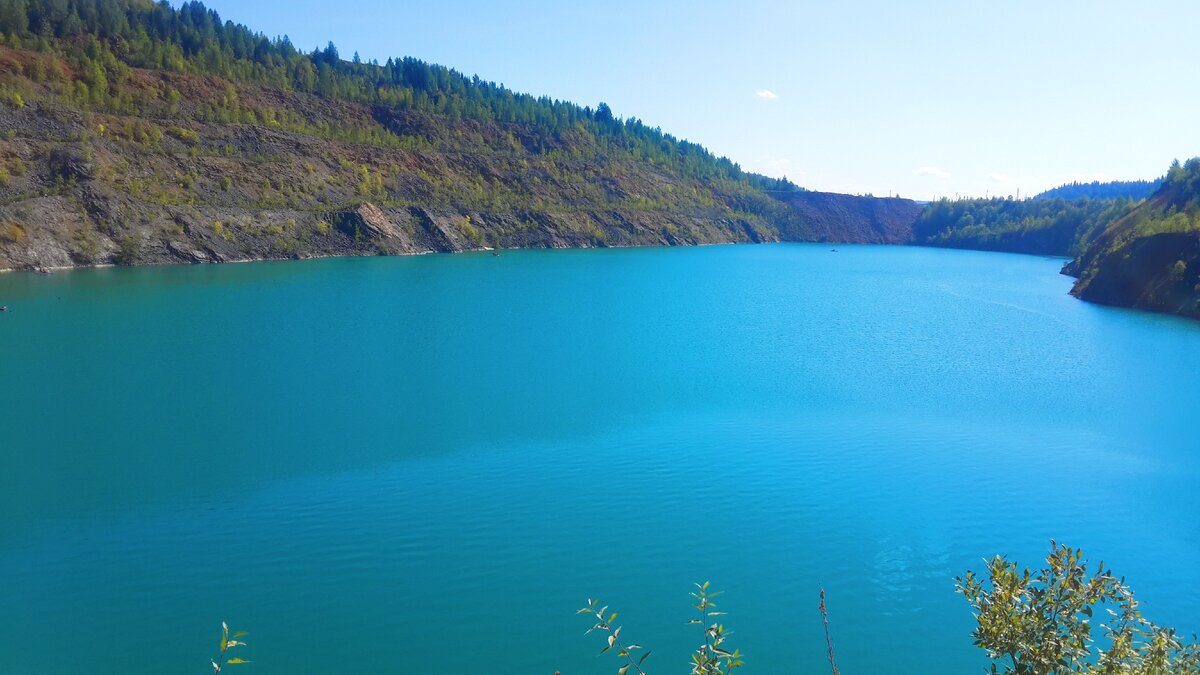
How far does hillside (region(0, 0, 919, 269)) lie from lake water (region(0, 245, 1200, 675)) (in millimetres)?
24714

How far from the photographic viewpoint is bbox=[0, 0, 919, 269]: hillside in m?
60.6

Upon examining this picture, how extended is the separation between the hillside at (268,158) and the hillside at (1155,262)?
64819mm

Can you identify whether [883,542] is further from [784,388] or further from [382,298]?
[382,298]

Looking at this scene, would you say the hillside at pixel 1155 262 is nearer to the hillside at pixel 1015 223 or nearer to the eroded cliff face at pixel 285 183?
the hillside at pixel 1015 223

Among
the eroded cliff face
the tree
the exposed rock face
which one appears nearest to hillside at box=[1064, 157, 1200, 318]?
the exposed rock face

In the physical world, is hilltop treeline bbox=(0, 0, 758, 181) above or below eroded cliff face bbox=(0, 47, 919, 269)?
above

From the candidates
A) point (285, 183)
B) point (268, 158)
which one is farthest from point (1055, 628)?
point (268, 158)

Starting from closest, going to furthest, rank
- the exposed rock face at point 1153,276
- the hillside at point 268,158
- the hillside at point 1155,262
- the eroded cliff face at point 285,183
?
the exposed rock face at point 1153,276 < the hillside at point 1155,262 < the eroded cliff face at point 285,183 < the hillside at point 268,158

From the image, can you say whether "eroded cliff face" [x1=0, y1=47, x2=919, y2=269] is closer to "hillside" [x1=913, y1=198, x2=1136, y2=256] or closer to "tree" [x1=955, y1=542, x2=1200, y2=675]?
"hillside" [x1=913, y1=198, x2=1136, y2=256]

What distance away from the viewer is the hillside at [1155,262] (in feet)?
160

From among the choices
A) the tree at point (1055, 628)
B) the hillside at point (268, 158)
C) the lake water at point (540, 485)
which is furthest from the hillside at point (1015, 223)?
the tree at point (1055, 628)

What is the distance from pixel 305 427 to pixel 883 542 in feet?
54.2

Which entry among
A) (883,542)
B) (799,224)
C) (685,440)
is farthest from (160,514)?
(799,224)

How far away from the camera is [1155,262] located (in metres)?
52.3
